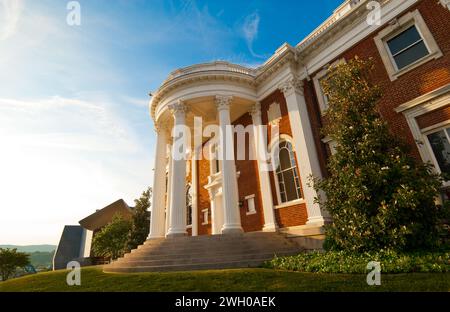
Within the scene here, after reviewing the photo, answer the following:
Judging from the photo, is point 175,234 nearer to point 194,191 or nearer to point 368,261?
point 368,261

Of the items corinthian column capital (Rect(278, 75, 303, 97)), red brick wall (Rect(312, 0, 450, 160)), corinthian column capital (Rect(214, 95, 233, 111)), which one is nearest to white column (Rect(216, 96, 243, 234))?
corinthian column capital (Rect(214, 95, 233, 111))

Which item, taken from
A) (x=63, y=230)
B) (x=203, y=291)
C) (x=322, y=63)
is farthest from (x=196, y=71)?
(x=63, y=230)

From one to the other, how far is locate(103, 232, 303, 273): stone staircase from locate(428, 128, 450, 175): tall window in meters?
6.30

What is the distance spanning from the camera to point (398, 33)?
1025cm

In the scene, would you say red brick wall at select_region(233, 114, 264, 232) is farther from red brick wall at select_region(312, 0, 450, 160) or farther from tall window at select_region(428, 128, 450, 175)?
tall window at select_region(428, 128, 450, 175)

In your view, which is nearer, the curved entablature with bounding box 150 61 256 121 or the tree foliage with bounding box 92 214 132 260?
the curved entablature with bounding box 150 61 256 121

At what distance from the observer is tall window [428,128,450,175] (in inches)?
329

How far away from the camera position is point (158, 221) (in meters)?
14.9

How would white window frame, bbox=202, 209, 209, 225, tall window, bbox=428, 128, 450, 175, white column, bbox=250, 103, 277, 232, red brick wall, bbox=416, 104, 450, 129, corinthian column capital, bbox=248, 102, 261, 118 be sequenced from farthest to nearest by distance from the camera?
white window frame, bbox=202, 209, 209, 225 < corinthian column capital, bbox=248, 102, 261, 118 < white column, bbox=250, 103, 277, 232 < red brick wall, bbox=416, 104, 450, 129 < tall window, bbox=428, 128, 450, 175

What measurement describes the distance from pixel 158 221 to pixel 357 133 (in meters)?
12.2

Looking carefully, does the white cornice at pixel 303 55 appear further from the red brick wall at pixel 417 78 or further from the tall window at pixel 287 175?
the tall window at pixel 287 175

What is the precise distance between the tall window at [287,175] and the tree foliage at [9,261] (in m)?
28.5

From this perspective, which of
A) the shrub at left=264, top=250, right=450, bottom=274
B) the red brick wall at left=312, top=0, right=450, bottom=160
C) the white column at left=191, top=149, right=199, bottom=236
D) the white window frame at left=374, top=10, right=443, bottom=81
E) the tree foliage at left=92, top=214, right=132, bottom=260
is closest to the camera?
the shrub at left=264, top=250, right=450, bottom=274
